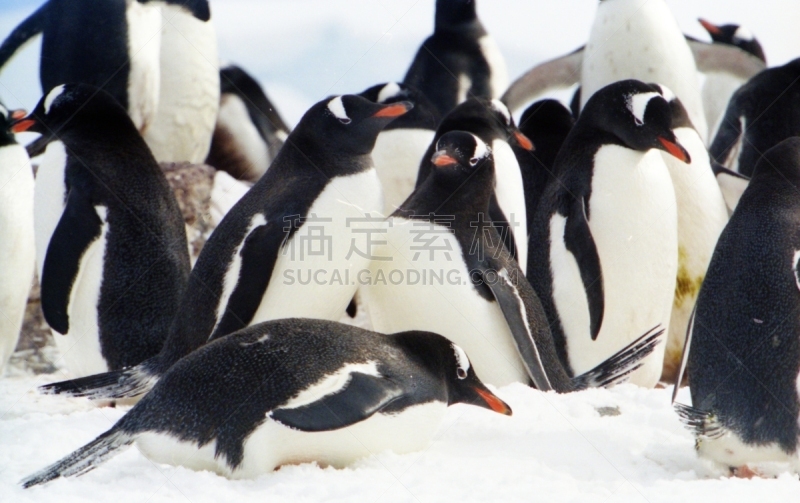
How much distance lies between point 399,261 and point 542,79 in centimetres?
360

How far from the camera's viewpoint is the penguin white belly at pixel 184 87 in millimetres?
5234

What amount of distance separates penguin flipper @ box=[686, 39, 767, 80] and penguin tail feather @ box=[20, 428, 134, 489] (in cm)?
547

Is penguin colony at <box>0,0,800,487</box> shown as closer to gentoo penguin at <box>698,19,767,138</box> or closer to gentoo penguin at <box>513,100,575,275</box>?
gentoo penguin at <box>513,100,575,275</box>

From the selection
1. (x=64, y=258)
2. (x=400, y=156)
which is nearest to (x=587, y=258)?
(x=400, y=156)

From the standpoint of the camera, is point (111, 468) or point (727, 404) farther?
point (727, 404)

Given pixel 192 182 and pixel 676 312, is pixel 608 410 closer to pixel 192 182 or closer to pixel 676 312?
pixel 676 312

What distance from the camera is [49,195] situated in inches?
131

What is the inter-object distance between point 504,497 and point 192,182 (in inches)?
133

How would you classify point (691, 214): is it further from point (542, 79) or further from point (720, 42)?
point (720, 42)

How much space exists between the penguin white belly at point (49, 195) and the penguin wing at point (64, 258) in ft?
0.26

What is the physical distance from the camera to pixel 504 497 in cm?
186

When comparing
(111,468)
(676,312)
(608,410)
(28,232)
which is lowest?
(676,312)

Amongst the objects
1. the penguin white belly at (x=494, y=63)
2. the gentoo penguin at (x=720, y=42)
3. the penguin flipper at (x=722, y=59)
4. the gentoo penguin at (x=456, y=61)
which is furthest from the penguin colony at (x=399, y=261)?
the gentoo penguin at (x=720, y=42)

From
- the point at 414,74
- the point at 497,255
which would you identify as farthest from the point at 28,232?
the point at 414,74
